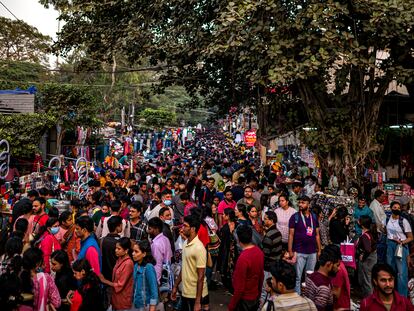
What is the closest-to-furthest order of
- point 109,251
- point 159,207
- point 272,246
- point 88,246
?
point 88,246
point 109,251
point 272,246
point 159,207

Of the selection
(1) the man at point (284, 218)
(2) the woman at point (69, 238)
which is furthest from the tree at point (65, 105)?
(1) the man at point (284, 218)

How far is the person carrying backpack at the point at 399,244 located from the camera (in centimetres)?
687

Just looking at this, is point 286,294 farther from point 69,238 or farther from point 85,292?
point 69,238

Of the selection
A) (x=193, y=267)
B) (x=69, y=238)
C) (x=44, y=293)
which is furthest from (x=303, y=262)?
(x=44, y=293)

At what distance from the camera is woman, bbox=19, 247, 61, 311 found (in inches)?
159

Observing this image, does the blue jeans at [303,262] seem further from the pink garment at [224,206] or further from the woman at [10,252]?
the woman at [10,252]

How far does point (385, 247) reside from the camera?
7.36 metres

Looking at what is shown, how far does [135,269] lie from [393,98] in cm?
1210

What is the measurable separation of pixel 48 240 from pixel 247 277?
2621 mm

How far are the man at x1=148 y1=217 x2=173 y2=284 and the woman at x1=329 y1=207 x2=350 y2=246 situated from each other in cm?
313

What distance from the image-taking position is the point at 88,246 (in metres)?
5.03

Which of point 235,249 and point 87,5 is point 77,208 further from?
point 87,5

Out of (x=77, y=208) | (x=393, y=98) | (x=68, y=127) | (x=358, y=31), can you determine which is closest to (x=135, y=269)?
(x=77, y=208)

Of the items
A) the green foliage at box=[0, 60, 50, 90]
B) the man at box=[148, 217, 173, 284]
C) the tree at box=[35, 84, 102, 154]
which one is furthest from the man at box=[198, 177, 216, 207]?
the green foliage at box=[0, 60, 50, 90]
